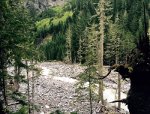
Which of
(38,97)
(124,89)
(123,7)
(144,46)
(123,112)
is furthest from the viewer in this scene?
(123,7)

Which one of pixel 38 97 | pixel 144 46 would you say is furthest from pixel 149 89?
pixel 38 97

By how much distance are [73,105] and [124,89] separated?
19719 mm

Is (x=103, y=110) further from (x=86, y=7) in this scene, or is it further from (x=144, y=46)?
(x=86, y=7)

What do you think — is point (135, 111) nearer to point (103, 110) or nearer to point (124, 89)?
point (103, 110)

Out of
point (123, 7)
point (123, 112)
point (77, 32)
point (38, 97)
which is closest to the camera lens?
point (123, 112)

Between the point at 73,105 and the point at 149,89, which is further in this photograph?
the point at 73,105

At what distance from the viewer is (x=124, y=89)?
68.2 metres

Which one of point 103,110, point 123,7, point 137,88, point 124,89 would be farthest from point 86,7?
point 137,88

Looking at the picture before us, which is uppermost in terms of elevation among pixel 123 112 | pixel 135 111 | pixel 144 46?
pixel 144 46

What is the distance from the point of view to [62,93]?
198 ft

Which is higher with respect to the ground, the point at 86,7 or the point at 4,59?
the point at 86,7

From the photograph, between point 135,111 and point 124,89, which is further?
point 124,89

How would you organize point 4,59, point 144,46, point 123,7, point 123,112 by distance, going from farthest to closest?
point 123,7
point 123,112
point 4,59
point 144,46

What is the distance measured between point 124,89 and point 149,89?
200 feet
